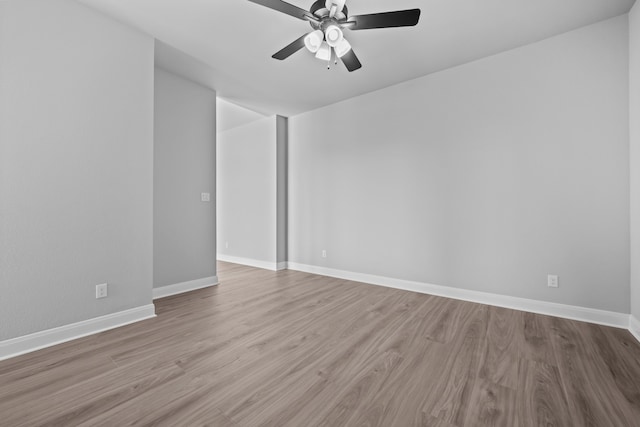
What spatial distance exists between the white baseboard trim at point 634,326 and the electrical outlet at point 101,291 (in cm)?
450

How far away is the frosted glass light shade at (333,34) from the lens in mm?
2051

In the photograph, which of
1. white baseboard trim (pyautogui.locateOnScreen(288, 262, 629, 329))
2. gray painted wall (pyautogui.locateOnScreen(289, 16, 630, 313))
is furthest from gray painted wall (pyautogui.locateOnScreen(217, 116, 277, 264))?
white baseboard trim (pyautogui.locateOnScreen(288, 262, 629, 329))

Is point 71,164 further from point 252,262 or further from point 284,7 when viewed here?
point 252,262

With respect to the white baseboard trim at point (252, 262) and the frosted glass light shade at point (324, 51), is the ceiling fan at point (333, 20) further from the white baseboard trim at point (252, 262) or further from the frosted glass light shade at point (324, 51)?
the white baseboard trim at point (252, 262)

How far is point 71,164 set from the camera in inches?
87.9

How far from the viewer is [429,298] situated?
3.28 m

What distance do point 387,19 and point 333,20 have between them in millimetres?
412

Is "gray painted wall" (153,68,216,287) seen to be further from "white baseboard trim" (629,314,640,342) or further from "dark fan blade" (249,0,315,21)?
"white baseboard trim" (629,314,640,342)

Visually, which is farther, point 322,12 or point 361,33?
point 361,33

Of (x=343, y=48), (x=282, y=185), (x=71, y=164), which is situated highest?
(x=343, y=48)

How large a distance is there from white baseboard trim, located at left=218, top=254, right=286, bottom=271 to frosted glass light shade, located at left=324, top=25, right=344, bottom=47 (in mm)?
3690

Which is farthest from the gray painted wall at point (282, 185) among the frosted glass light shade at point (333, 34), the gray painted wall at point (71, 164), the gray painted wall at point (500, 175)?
the frosted glass light shade at point (333, 34)

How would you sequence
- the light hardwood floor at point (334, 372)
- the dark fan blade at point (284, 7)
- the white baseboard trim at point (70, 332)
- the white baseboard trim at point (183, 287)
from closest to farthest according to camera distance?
the light hardwood floor at point (334, 372), the dark fan blade at point (284, 7), the white baseboard trim at point (70, 332), the white baseboard trim at point (183, 287)

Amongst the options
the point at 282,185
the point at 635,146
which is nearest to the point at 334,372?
the point at 635,146
